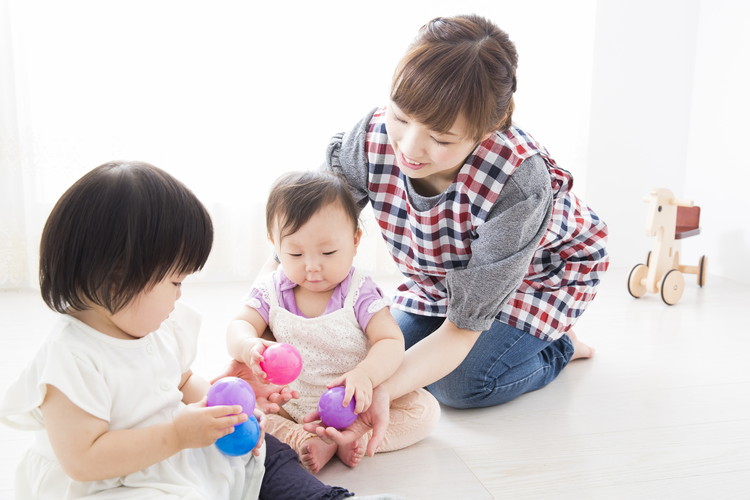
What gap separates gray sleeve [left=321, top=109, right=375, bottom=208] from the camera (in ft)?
4.40

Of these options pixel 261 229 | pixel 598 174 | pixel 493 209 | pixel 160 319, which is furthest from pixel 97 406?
pixel 598 174

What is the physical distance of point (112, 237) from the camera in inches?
30.3

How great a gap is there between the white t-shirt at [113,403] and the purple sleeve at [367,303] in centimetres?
34

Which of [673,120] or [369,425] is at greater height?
[673,120]

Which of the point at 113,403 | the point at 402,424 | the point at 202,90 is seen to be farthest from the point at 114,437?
the point at 202,90

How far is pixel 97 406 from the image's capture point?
78 centimetres

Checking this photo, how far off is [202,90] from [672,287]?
1.58m

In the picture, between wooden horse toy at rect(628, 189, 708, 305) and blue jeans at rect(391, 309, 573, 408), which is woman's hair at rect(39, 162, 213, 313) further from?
wooden horse toy at rect(628, 189, 708, 305)

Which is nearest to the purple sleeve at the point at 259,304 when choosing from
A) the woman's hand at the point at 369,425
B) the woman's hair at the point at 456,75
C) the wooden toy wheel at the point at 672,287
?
the woman's hand at the point at 369,425

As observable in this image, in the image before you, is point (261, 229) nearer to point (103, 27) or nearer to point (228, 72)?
point (228, 72)

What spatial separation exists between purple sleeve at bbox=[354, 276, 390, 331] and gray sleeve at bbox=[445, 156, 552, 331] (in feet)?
0.41

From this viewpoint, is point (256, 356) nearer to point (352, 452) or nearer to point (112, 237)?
point (352, 452)

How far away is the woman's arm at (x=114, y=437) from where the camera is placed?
2.53 feet

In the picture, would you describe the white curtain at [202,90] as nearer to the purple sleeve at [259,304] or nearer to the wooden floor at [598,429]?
the wooden floor at [598,429]
